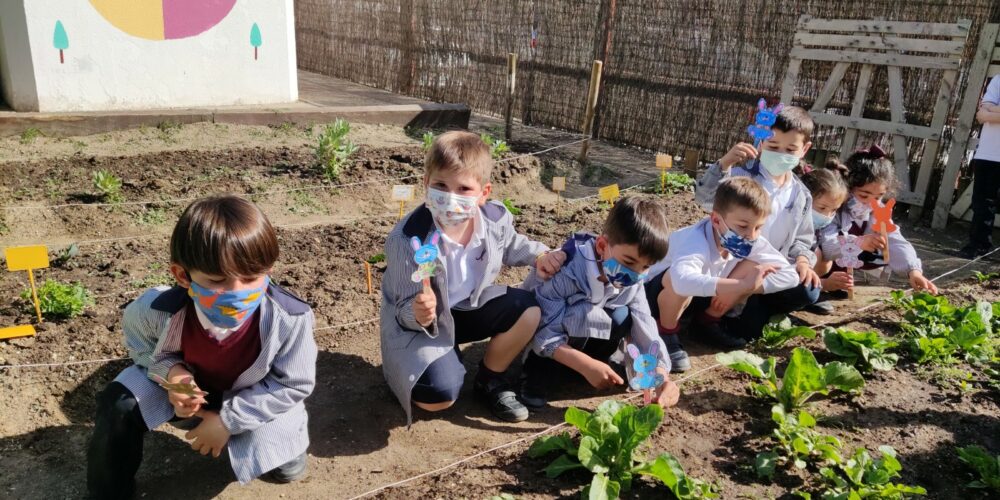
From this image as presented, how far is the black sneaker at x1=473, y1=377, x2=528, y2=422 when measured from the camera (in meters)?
2.97

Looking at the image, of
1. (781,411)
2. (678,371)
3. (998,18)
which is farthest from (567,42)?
(781,411)

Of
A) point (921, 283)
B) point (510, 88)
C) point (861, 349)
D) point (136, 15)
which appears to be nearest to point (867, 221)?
point (921, 283)

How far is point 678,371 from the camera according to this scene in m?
3.42

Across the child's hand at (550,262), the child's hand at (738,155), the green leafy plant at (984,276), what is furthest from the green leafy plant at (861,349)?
the green leafy plant at (984,276)

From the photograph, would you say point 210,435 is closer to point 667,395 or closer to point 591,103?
point 667,395

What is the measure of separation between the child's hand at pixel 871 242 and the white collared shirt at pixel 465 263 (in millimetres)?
2422

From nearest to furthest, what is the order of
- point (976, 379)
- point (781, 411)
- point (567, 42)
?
point (781, 411) < point (976, 379) < point (567, 42)

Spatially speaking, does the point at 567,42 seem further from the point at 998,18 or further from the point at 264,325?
the point at 264,325

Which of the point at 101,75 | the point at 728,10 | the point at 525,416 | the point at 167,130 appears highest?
the point at 728,10

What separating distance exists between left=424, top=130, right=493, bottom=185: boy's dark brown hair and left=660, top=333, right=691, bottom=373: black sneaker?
1.33m

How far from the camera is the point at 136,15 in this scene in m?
6.75

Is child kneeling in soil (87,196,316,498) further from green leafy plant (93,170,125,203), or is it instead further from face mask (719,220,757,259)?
green leafy plant (93,170,125,203)

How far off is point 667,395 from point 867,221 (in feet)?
7.36

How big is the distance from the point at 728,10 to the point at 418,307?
247 inches
